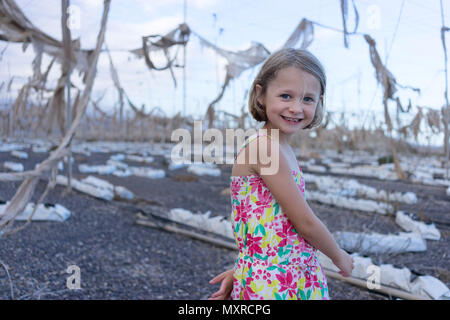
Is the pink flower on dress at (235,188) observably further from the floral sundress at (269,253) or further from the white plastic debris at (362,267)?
the white plastic debris at (362,267)

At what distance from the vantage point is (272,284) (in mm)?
A: 944

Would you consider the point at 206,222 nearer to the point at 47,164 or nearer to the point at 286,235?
the point at 47,164

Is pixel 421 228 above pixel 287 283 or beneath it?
beneath

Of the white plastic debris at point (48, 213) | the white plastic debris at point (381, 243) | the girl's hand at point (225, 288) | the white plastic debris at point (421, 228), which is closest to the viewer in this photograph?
the girl's hand at point (225, 288)

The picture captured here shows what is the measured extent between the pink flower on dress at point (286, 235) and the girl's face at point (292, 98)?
0.24 metres

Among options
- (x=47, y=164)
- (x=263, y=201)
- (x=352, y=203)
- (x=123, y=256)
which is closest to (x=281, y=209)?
(x=263, y=201)

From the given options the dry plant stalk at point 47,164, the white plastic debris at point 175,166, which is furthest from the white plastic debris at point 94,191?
the white plastic debris at point 175,166

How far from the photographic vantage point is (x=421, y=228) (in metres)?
4.50

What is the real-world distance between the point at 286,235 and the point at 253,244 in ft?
0.27

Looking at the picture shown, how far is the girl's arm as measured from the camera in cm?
92

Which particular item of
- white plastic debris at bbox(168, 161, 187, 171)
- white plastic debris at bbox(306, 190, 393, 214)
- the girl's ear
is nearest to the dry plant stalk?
the girl's ear

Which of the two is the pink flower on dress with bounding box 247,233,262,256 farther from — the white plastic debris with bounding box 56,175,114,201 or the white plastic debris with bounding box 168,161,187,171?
the white plastic debris with bounding box 168,161,187,171

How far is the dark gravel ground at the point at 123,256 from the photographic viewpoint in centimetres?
281
